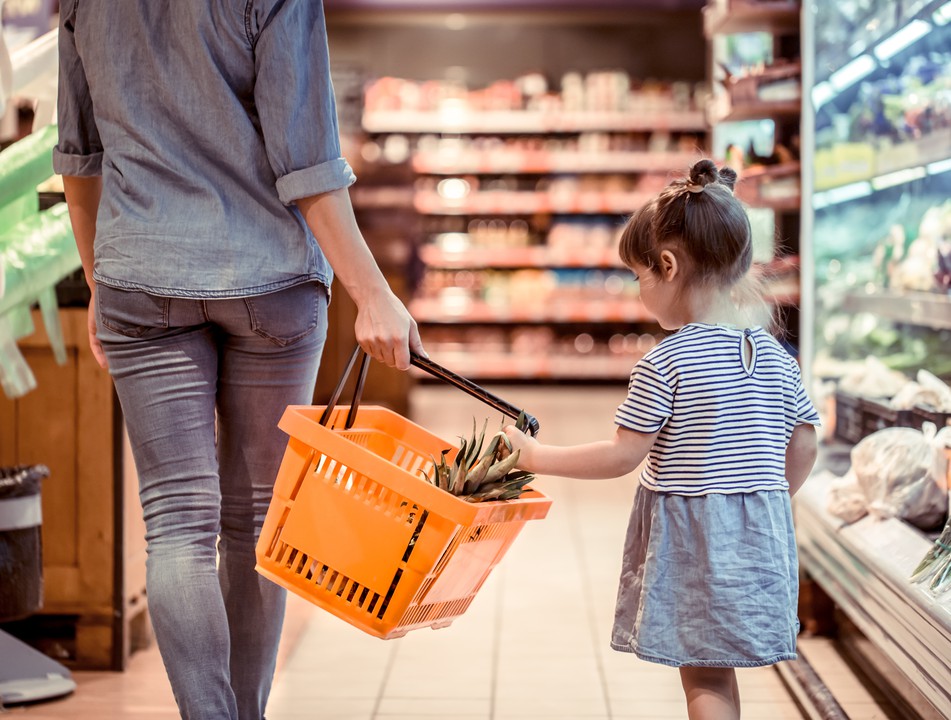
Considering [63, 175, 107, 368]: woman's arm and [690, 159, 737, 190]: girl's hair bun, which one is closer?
[690, 159, 737, 190]: girl's hair bun

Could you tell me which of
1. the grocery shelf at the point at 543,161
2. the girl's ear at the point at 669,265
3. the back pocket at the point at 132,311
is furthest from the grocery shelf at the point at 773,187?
the grocery shelf at the point at 543,161

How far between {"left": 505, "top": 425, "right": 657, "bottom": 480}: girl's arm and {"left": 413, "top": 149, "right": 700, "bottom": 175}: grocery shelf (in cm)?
889

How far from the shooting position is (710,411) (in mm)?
1898

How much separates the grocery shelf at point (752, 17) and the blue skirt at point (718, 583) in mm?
2215

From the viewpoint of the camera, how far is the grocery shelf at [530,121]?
10.4m

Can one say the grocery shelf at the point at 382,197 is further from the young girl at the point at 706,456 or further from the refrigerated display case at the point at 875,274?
the young girl at the point at 706,456

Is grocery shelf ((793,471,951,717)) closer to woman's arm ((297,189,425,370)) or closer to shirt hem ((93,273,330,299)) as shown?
woman's arm ((297,189,425,370))

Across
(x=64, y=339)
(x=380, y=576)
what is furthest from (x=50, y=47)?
(x=380, y=576)

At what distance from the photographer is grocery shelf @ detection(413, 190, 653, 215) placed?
10.6m

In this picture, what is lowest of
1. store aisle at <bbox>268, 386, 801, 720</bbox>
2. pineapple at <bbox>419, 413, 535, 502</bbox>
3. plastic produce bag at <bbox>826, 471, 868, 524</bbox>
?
store aisle at <bbox>268, 386, 801, 720</bbox>

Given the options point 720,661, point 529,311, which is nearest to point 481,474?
point 720,661

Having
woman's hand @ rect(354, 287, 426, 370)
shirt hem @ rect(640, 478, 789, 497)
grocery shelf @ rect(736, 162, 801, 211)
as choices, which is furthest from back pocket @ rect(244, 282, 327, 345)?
grocery shelf @ rect(736, 162, 801, 211)

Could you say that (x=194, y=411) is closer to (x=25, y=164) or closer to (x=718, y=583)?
(x=718, y=583)

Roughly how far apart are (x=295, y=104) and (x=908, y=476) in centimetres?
178
